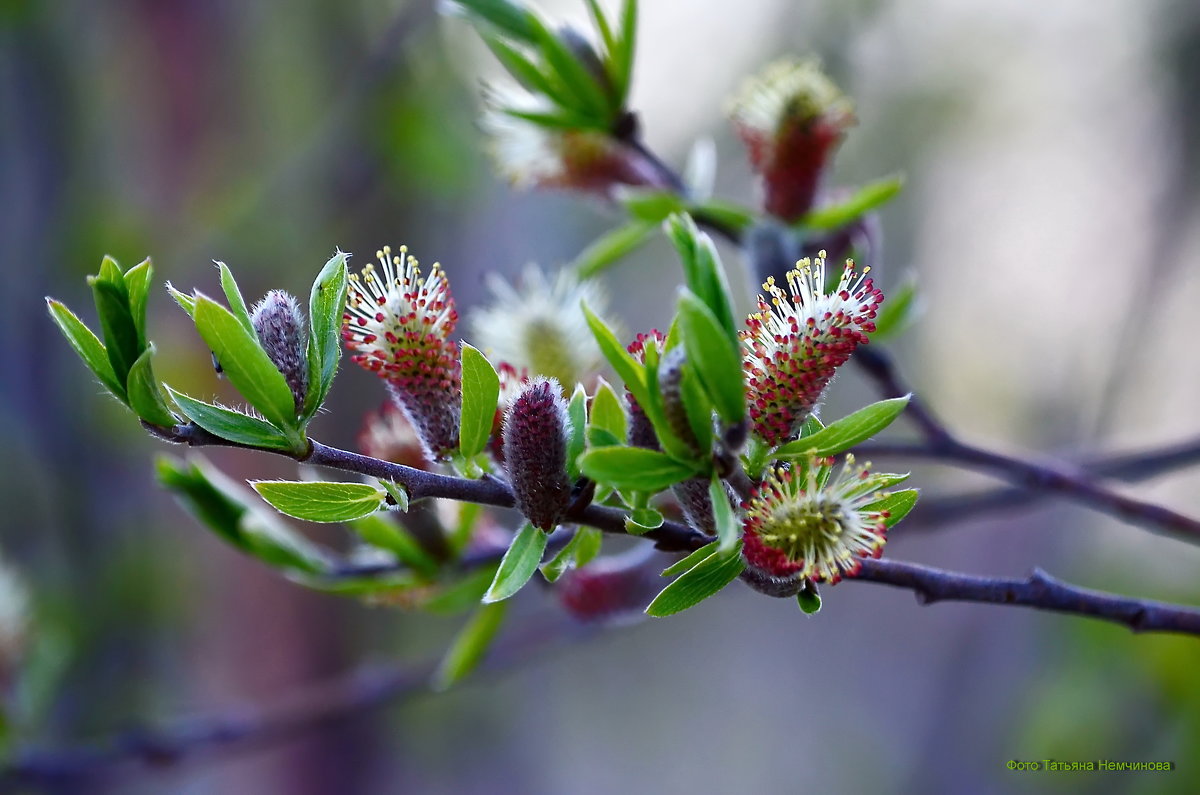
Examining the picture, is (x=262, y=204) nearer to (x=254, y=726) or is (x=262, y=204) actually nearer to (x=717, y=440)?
(x=254, y=726)

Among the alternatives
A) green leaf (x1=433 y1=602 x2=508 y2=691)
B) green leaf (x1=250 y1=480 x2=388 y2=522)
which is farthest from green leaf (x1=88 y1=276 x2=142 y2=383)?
green leaf (x1=433 y1=602 x2=508 y2=691)

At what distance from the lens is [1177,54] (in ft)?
8.82

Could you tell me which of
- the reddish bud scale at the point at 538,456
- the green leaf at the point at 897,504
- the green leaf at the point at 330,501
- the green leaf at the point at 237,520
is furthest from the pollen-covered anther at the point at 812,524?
the green leaf at the point at 237,520

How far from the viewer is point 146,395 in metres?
0.46

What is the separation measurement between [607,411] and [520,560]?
97mm

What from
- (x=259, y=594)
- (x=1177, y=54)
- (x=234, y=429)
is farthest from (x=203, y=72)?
(x=1177, y=54)

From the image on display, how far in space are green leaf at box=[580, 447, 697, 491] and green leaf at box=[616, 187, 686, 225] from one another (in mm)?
374

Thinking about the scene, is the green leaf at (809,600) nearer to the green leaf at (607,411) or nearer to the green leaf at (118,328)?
the green leaf at (607,411)

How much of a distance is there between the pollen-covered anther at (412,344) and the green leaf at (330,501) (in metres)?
0.06

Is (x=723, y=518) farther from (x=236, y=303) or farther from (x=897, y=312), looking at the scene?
(x=897, y=312)

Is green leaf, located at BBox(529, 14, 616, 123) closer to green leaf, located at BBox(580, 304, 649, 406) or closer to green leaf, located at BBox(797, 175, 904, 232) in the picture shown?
green leaf, located at BBox(797, 175, 904, 232)

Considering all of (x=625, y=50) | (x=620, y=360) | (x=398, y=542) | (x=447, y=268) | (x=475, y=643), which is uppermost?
(x=625, y=50)

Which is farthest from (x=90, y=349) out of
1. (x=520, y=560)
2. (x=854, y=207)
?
(x=854, y=207)

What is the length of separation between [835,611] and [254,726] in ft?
16.6
